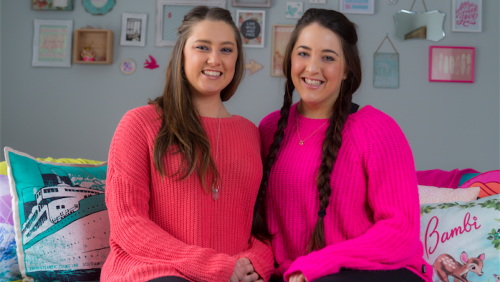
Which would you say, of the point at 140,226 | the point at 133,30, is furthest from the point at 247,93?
the point at 140,226

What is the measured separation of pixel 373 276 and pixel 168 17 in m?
1.98

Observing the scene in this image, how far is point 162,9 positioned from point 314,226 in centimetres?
178

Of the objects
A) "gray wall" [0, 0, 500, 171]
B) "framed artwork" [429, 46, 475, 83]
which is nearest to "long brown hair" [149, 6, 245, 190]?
"gray wall" [0, 0, 500, 171]

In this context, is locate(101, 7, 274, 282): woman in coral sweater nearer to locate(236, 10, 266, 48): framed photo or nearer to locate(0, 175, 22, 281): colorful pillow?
locate(0, 175, 22, 281): colorful pillow

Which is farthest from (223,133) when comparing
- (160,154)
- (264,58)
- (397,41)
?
(397,41)

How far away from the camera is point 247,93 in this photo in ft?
8.10

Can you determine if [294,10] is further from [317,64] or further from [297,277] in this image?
[297,277]

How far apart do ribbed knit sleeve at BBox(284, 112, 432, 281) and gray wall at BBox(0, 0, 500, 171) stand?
1287 millimetres

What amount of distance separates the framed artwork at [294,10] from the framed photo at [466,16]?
94 centimetres

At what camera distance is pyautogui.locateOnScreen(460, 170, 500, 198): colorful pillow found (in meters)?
1.56

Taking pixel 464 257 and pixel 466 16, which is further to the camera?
pixel 466 16

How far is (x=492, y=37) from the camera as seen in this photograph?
7.93 ft

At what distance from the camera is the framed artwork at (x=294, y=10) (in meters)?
2.42

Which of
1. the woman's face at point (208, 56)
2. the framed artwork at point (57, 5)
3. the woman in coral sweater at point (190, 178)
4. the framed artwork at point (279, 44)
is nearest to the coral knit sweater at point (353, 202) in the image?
the woman in coral sweater at point (190, 178)
